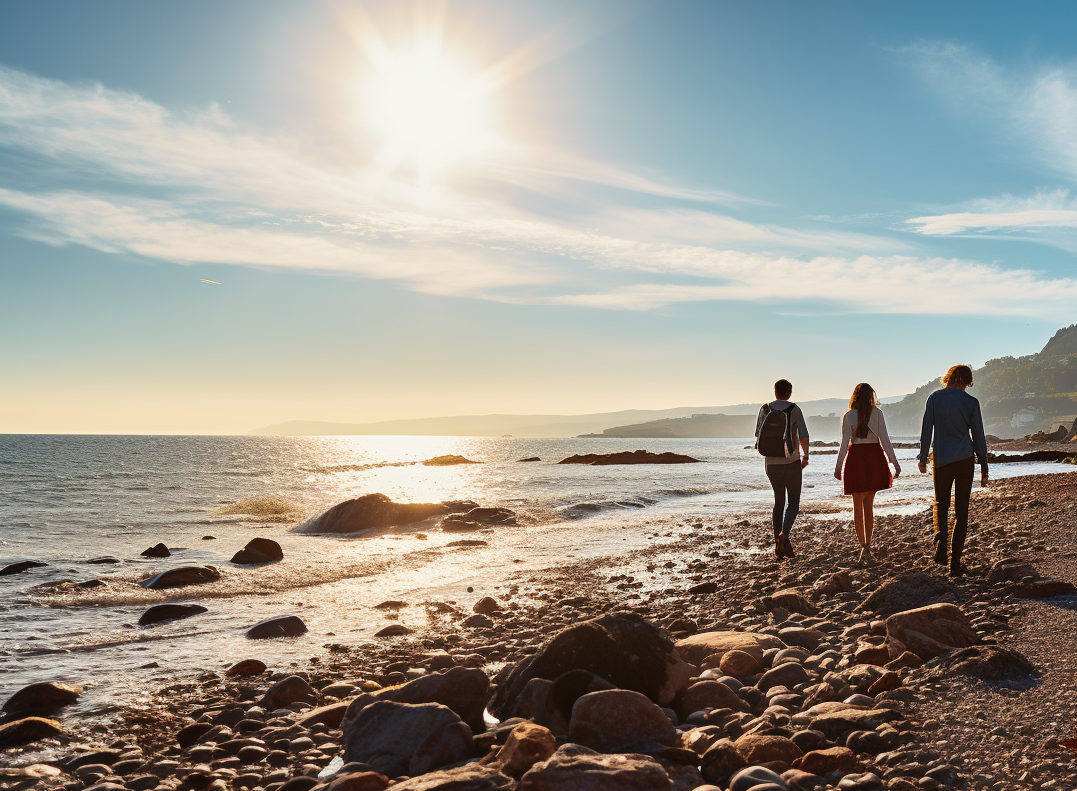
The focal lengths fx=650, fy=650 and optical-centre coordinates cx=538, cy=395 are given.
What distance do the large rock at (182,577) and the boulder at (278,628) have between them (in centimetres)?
461

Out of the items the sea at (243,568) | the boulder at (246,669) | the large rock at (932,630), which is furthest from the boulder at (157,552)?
the large rock at (932,630)

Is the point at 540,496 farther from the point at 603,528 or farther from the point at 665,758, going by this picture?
the point at 665,758

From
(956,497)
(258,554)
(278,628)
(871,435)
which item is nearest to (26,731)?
(278,628)

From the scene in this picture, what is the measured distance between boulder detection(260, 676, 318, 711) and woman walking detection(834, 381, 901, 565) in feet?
26.0

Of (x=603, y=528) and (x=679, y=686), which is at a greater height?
(x=679, y=686)

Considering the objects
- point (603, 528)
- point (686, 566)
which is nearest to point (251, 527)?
point (603, 528)

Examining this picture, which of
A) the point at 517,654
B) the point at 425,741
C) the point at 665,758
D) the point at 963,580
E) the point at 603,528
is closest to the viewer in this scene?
the point at 665,758

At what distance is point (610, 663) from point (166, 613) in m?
8.15

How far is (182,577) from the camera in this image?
42.6 ft

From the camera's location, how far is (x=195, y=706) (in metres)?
6.41

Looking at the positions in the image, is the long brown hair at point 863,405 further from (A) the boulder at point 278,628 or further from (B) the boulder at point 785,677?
(A) the boulder at point 278,628

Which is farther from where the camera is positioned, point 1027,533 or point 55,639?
point 1027,533

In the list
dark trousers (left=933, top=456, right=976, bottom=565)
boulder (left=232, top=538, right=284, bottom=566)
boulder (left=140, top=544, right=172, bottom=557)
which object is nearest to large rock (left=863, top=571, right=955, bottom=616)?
dark trousers (left=933, top=456, right=976, bottom=565)

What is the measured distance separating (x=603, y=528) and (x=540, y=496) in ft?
41.3
